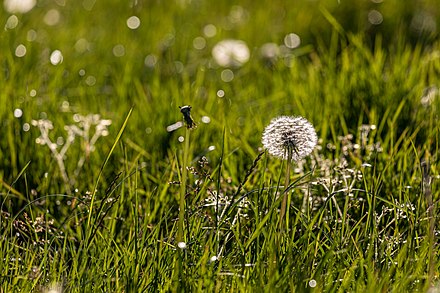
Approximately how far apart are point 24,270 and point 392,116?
4.88ft

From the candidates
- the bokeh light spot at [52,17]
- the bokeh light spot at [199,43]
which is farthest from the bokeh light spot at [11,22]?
the bokeh light spot at [199,43]

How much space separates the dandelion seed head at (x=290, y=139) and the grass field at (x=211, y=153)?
0.09 meters

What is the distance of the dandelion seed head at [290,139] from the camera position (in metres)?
1.96

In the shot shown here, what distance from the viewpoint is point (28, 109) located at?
296 cm

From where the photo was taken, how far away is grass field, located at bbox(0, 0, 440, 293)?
184 centimetres

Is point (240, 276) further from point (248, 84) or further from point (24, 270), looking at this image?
point (248, 84)

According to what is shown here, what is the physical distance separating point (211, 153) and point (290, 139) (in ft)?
2.56

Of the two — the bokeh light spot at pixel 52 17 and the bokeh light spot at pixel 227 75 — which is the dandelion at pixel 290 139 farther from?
the bokeh light spot at pixel 52 17

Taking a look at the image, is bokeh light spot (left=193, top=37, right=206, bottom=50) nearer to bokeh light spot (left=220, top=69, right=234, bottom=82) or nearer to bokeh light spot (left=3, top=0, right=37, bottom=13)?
bokeh light spot (left=220, top=69, right=234, bottom=82)

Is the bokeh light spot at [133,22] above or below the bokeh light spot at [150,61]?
above

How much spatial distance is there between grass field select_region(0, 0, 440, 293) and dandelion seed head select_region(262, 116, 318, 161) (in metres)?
0.09

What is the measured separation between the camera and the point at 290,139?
196cm

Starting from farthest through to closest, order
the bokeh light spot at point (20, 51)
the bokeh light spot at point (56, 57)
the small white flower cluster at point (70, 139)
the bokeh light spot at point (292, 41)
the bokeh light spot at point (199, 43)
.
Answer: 1. the bokeh light spot at point (199, 43)
2. the bokeh light spot at point (292, 41)
3. the bokeh light spot at point (20, 51)
4. the bokeh light spot at point (56, 57)
5. the small white flower cluster at point (70, 139)

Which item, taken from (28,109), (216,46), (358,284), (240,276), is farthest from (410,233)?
(216,46)
